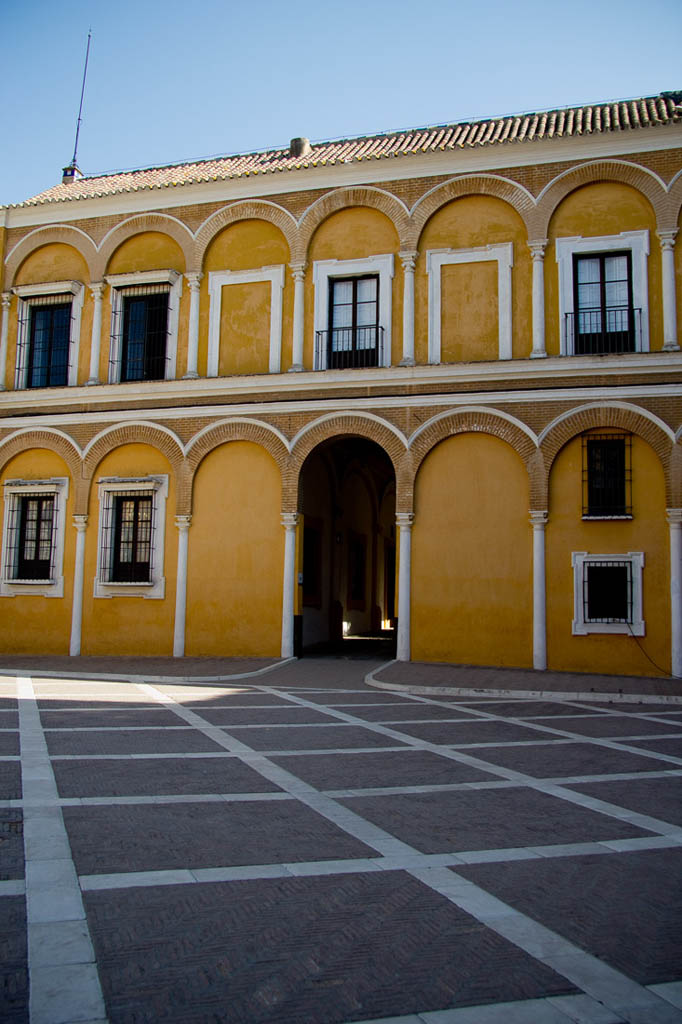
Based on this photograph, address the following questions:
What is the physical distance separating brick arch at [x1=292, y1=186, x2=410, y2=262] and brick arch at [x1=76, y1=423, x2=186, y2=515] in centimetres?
485

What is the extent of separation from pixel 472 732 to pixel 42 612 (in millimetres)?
12571

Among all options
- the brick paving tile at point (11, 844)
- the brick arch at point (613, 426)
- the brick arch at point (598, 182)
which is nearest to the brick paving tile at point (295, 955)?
the brick paving tile at point (11, 844)

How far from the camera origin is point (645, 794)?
6906 millimetres

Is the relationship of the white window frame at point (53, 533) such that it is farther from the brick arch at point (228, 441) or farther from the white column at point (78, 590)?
the brick arch at point (228, 441)

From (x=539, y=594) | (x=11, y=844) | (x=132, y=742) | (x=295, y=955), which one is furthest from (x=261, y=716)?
(x=295, y=955)

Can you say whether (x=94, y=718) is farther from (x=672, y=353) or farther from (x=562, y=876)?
(x=672, y=353)

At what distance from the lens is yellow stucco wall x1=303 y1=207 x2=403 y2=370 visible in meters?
18.2

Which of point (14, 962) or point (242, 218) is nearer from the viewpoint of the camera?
point (14, 962)

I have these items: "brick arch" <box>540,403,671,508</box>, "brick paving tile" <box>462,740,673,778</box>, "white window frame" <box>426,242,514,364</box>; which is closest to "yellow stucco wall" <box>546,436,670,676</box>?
"brick arch" <box>540,403,671,508</box>

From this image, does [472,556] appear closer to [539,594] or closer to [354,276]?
[539,594]

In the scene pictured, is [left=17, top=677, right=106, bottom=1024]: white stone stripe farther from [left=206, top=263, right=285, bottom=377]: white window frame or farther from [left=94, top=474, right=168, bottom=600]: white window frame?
[left=206, top=263, right=285, bottom=377]: white window frame

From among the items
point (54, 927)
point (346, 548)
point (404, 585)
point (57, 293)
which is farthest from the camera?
point (346, 548)

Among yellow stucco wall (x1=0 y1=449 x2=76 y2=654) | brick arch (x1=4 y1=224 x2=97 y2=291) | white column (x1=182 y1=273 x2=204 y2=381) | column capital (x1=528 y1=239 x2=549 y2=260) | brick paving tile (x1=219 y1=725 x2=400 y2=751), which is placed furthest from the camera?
brick arch (x1=4 y1=224 x2=97 y2=291)

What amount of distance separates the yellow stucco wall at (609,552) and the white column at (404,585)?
2707 millimetres
